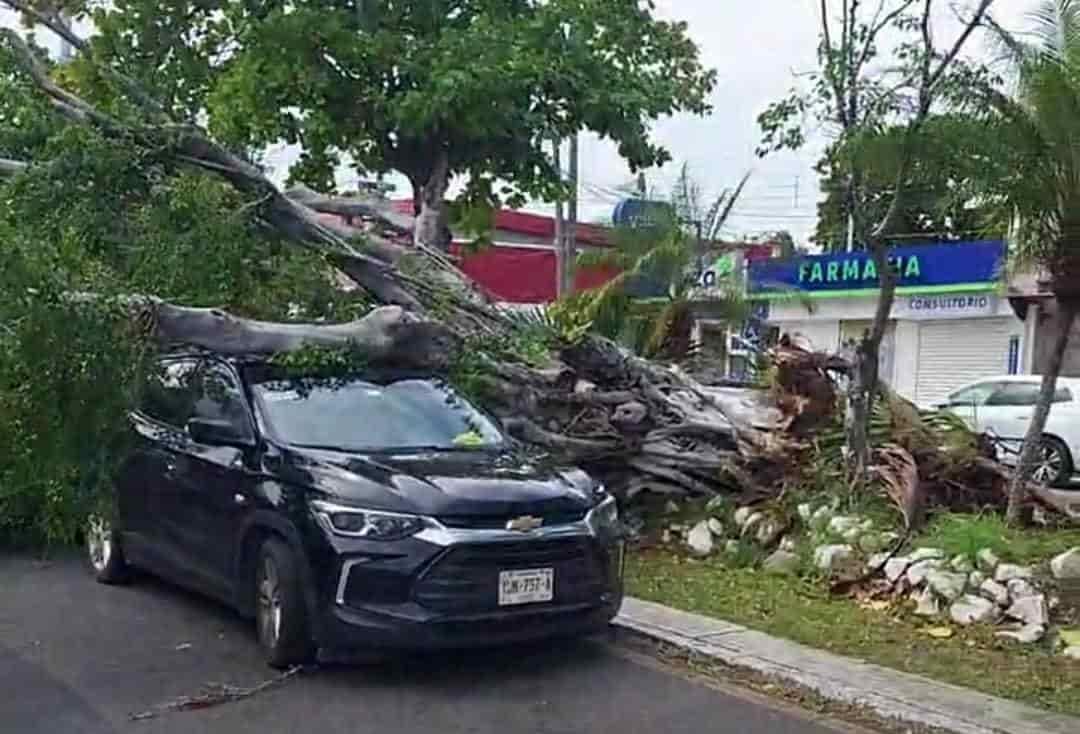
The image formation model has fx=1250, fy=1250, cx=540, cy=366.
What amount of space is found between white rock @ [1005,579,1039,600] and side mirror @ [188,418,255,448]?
4.57 meters

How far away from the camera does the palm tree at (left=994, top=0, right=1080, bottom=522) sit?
8.28m

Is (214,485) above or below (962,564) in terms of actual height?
above

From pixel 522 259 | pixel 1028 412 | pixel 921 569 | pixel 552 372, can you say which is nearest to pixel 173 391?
pixel 552 372

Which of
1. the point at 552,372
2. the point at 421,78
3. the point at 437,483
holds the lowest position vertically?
the point at 437,483

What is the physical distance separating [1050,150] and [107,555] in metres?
7.00

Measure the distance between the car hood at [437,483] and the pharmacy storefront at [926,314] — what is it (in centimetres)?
1801

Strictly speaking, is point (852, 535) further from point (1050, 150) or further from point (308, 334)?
point (308, 334)

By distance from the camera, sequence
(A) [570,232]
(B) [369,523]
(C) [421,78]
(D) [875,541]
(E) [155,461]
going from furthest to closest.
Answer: (A) [570,232] < (C) [421,78] < (D) [875,541] < (E) [155,461] < (B) [369,523]

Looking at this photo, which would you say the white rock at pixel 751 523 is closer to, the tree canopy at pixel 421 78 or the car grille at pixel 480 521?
the car grille at pixel 480 521

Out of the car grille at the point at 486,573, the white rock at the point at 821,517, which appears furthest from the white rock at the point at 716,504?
the car grille at the point at 486,573

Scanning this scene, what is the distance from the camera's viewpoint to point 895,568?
8.06 meters

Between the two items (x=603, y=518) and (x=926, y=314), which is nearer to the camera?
(x=603, y=518)

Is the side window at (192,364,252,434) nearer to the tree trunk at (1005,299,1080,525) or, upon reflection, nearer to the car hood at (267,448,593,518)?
the car hood at (267,448,593,518)

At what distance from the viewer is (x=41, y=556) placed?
9.79 m
